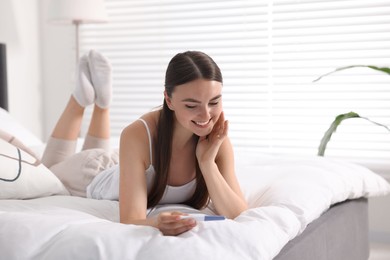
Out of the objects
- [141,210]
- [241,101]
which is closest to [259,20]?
[241,101]

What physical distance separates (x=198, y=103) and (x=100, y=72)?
101 cm

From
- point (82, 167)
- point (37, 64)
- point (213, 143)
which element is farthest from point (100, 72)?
point (37, 64)

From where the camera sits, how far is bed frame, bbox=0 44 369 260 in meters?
1.45

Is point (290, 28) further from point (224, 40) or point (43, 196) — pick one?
point (43, 196)

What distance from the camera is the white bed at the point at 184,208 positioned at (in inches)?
44.7

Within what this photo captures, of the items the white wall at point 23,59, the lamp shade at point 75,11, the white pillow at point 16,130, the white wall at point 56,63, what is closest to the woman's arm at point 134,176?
the white pillow at point 16,130

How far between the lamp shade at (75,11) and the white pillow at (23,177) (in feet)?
5.62

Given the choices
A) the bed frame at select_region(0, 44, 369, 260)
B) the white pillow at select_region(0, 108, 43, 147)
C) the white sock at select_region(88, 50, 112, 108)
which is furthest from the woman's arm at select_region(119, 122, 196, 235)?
the white pillow at select_region(0, 108, 43, 147)

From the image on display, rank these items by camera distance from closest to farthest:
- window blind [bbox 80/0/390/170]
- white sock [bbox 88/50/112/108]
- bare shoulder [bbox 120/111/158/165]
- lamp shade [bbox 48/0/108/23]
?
1. bare shoulder [bbox 120/111/158/165]
2. white sock [bbox 88/50/112/108]
3. window blind [bbox 80/0/390/170]
4. lamp shade [bbox 48/0/108/23]

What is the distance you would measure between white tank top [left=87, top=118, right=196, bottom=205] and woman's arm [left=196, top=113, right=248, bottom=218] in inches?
4.6

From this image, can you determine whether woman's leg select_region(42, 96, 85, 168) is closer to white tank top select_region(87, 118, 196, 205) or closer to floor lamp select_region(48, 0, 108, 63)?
white tank top select_region(87, 118, 196, 205)

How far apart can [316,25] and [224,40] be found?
59cm

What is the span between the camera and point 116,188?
1869mm

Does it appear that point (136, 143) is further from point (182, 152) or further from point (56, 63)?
point (56, 63)
